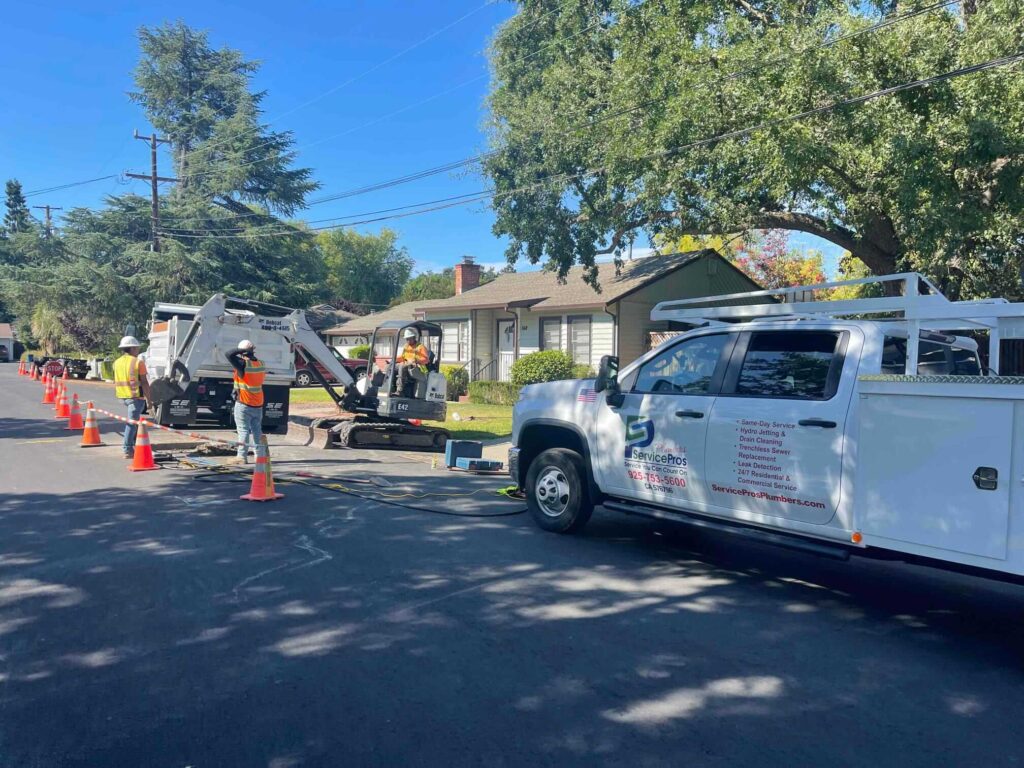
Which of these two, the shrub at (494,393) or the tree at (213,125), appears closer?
the shrub at (494,393)

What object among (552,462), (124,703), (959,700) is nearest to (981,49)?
(552,462)

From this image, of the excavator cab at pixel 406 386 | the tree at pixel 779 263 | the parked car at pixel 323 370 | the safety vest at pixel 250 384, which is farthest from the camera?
the tree at pixel 779 263

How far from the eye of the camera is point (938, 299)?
17.5 ft

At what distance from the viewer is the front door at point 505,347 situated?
94.0 ft

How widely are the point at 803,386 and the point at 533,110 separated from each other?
50.5ft

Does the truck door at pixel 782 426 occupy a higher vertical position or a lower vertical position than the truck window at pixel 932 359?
lower

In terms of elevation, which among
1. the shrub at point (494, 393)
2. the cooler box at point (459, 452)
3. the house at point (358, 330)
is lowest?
the cooler box at point (459, 452)

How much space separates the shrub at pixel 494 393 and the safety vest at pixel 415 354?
905 centimetres

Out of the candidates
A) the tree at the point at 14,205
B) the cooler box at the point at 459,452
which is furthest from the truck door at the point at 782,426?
the tree at the point at 14,205

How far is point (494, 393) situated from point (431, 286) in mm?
50300

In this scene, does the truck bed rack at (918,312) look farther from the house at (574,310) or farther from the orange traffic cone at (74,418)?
the house at (574,310)

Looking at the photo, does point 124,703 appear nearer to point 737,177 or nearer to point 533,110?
point 737,177

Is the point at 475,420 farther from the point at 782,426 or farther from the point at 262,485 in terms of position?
the point at 782,426

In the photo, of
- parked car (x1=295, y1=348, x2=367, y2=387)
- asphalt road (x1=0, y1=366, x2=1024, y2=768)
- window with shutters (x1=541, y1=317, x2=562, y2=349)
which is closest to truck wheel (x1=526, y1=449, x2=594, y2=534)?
asphalt road (x1=0, y1=366, x2=1024, y2=768)
